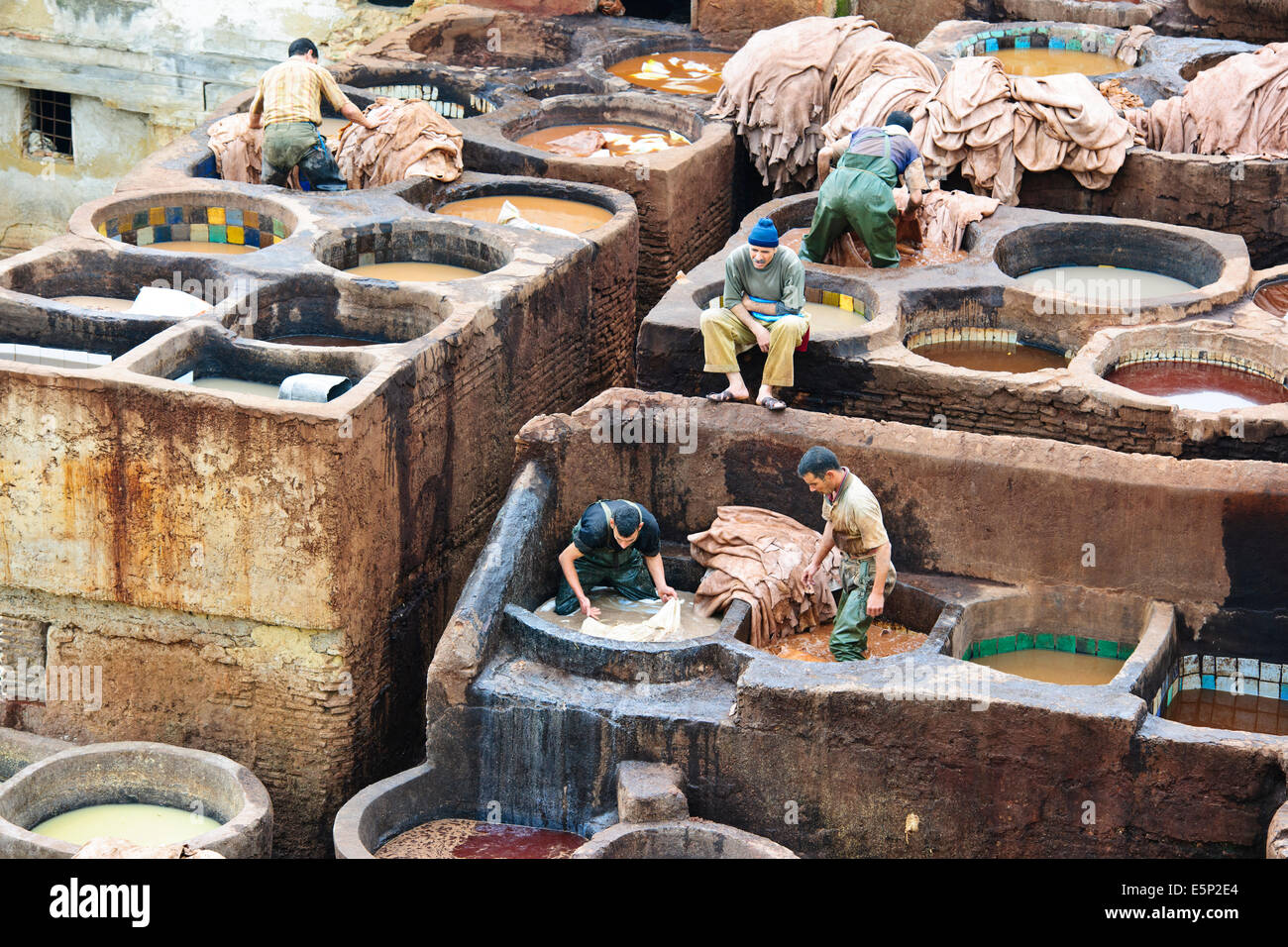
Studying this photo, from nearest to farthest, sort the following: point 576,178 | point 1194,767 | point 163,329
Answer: point 1194,767 → point 163,329 → point 576,178

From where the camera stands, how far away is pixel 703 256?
1644 centimetres

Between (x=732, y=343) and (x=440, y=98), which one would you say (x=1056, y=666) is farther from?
(x=440, y=98)

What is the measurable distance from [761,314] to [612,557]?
1911 millimetres

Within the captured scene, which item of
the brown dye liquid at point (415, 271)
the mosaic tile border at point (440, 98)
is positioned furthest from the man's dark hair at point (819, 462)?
the mosaic tile border at point (440, 98)

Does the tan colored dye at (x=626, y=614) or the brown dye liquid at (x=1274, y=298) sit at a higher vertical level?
the brown dye liquid at (x=1274, y=298)

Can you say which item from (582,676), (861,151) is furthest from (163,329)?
(861,151)

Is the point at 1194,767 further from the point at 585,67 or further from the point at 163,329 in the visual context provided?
the point at 585,67

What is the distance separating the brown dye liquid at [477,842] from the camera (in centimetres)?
965

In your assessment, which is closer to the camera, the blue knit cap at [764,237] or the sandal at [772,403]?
A: the sandal at [772,403]

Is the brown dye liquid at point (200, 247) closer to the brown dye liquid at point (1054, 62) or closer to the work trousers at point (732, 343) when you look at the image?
the work trousers at point (732, 343)

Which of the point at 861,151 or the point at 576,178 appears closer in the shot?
the point at 861,151

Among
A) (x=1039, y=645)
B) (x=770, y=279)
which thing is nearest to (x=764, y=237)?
(x=770, y=279)

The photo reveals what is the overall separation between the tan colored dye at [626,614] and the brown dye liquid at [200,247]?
4.14 m

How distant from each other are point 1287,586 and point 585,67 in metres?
9.46
